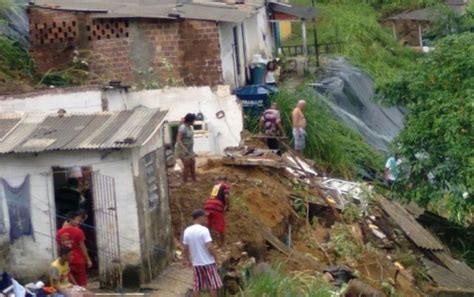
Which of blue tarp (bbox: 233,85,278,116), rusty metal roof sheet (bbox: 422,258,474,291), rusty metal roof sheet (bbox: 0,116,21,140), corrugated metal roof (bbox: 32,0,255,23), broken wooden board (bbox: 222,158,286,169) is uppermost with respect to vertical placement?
corrugated metal roof (bbox: 32,0,255,23)

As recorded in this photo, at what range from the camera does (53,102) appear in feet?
70.9

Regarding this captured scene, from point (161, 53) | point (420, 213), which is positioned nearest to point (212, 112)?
point (161, 53)

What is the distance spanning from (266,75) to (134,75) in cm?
468

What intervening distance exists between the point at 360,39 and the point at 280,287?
75.5 feet

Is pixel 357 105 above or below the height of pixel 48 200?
above

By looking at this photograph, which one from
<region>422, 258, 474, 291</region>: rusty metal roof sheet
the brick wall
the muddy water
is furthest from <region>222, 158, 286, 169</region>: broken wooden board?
the muddy water

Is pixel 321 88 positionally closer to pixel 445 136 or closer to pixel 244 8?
pixel 244 8

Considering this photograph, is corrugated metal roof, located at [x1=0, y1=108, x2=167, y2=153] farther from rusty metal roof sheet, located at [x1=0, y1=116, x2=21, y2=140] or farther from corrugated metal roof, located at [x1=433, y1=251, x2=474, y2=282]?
corrugated metal roof, located at [x1=433, y1=251, x2=474, y2=282]

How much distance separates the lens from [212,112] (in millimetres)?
24234

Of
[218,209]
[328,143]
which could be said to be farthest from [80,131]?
[328,143]

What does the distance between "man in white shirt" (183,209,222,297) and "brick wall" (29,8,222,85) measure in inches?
411

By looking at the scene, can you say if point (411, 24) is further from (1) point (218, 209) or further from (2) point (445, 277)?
(1) point (218, 209)

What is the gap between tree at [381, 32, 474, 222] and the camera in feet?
68.3

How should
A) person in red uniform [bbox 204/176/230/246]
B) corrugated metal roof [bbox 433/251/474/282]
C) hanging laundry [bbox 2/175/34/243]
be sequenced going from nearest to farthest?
hanging laundry [bbox 2/175/34/243] < person in red uniform [bbox 204/176/230/246] < corrugated metal roof [bbox 433/251/474/282]
